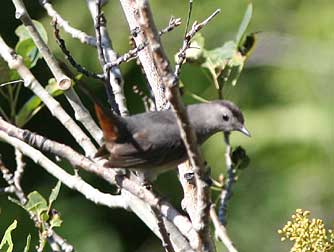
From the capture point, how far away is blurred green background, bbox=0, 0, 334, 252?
16.0 ft

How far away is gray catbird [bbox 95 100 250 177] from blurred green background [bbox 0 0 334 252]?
7.45 ft

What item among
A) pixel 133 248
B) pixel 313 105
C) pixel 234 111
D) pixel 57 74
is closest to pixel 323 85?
pixel 313 105

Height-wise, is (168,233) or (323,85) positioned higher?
(323,85)

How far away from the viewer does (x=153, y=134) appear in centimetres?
231

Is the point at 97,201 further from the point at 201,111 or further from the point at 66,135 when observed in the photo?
the point at 66,135

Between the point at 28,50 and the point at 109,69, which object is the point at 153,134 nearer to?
the point at 109,69

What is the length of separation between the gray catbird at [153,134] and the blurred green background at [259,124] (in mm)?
2272

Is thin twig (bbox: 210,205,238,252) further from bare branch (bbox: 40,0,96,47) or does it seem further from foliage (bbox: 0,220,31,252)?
bare branch (bbox: 40,0,96,47)

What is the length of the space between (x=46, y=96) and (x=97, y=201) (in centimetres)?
27

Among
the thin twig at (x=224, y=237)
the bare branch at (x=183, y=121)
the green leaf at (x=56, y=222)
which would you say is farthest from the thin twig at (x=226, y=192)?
the bare branch at (x=183, y=121)

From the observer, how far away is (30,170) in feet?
17.7

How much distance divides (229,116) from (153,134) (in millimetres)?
243

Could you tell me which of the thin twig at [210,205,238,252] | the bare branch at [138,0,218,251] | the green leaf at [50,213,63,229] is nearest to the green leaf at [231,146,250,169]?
the thin twig at [210,205,238,252]

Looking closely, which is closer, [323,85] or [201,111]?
[201,111]
